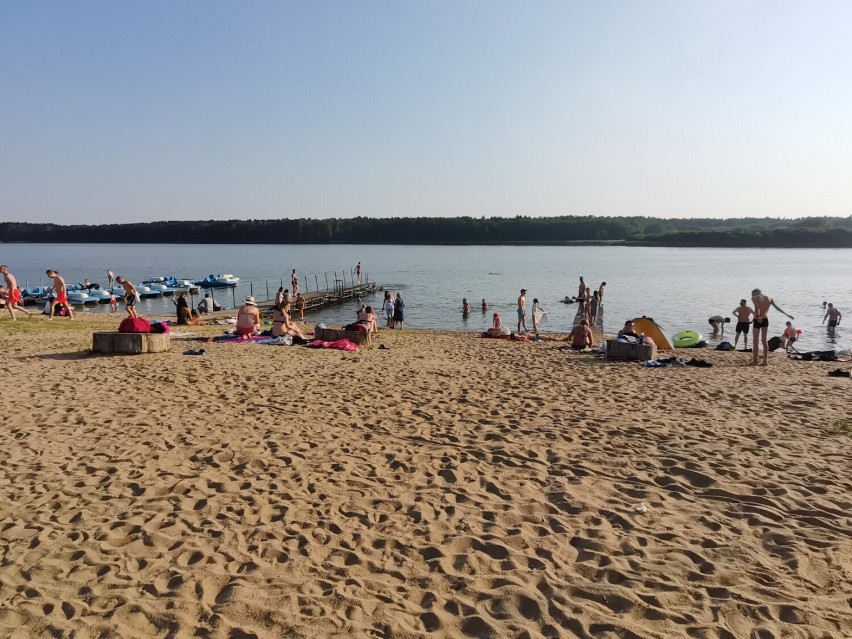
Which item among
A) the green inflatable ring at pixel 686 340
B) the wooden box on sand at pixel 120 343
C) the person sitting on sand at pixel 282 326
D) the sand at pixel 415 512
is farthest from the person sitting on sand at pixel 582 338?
the wooden box on sand at pixel 120 343

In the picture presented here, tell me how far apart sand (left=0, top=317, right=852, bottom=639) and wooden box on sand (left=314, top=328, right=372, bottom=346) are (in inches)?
205

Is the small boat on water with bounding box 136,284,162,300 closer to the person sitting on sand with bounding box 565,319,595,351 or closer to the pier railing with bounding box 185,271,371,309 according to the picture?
the pier railing with bounding box 185,271,371,309

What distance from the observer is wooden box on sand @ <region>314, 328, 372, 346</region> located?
14.7 metres

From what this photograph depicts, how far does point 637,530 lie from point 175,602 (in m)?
3.37

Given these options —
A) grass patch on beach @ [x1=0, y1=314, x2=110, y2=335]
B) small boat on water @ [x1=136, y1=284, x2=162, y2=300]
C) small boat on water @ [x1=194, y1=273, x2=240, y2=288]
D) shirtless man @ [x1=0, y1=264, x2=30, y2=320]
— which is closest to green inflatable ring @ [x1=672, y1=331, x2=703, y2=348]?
grass patch on beach @ [x1=0, y1=314, x2=110, y2=335]

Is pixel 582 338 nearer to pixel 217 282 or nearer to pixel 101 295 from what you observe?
pixel 101 295

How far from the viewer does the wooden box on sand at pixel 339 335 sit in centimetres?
1466

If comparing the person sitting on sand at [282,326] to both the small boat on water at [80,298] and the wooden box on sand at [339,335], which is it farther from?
the small boat on water at [80,298]

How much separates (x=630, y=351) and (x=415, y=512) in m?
9.61

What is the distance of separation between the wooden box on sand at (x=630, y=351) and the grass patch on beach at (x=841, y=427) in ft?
17.6

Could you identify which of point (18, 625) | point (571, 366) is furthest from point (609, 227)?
point (18, 625)

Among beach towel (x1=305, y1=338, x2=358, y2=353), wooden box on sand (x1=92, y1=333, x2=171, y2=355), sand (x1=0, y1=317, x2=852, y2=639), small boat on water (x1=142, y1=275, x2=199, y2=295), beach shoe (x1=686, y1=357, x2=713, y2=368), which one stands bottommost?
small boat on water (x1=142, y1=275, x2=199, y2=295)

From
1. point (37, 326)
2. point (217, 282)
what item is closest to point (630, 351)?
point (37, 326)

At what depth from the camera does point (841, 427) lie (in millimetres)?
7402
